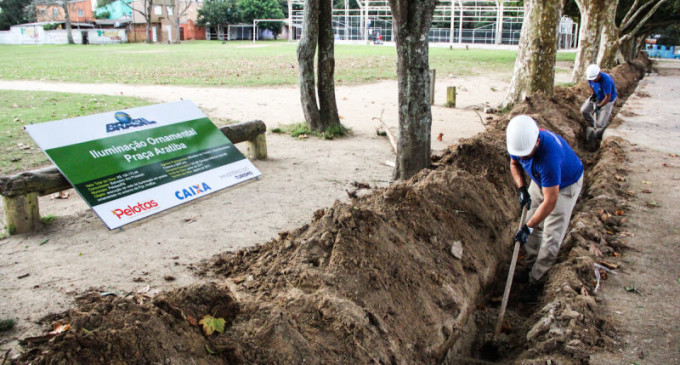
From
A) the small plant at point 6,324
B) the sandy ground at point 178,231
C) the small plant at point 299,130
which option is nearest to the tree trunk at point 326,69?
the small plant at point 299,130

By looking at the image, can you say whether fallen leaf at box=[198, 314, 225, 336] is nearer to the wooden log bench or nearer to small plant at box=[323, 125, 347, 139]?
the wooden log bench

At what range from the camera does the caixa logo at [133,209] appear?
596 cm

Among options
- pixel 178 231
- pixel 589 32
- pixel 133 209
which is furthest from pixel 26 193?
pixel 589 32

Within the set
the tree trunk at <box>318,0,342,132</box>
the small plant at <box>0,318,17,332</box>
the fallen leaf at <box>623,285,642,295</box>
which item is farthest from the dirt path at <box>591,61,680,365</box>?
the tree trunk at <box>318,0,342,132</box>

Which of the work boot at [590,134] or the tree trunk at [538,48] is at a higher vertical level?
the tree trunk at [538,48]

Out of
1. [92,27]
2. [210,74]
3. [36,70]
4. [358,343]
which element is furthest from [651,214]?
[92,27]

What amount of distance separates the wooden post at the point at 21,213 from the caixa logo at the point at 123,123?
123cm

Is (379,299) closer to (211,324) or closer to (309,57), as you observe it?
(211,324)

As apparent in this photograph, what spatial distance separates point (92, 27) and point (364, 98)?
57897mm

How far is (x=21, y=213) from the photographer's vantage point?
5.71 m

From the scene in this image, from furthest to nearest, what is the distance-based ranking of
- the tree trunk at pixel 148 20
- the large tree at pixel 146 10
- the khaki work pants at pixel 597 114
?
the tree trunk at pixel 148 20, the large tree at pixel 146 10, the khaki work pants at pixel 597 114

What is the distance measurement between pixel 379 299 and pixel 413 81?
12.7 ft

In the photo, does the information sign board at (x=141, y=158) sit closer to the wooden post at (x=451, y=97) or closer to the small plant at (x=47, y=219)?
the small plant at (x=47, y=219)

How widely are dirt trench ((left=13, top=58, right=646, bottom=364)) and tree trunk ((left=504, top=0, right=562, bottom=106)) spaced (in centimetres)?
714
